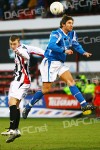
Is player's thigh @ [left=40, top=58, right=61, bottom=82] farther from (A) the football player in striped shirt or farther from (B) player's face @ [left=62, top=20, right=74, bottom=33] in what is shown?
(A) the football player in striped shirt

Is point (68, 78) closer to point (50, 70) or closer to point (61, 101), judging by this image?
point (50, 70)

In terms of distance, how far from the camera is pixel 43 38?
2412 cm

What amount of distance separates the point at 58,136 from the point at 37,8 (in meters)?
11.7

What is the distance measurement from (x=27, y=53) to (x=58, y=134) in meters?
3.29

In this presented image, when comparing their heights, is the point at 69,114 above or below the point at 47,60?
below

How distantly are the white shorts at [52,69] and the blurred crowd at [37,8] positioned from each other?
10498 mm

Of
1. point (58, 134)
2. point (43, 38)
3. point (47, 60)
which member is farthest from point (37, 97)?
point (43, 38)

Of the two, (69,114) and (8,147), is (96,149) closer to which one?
(8,147)

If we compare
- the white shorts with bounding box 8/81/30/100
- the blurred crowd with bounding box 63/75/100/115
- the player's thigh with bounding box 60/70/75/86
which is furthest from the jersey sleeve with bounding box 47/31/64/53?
the blurred crowd with bounding box 63/75/100/115

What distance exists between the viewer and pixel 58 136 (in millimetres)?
12742

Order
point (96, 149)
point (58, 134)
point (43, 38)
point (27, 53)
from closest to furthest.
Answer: point (96, 149)
point (27, 53)
point (58, 134)
point (43, 38)

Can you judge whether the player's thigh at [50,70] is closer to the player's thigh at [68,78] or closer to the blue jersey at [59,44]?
the blue jersey at [59,44]

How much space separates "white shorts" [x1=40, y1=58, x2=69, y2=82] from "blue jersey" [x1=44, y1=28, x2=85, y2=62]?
0.35 ft

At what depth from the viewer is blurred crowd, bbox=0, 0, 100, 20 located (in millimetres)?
21984
